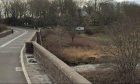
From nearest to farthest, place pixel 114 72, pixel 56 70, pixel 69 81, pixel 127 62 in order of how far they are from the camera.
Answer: pixel 69 81 → pixel 56 70 → pixel 127 62 → pixel 114 72

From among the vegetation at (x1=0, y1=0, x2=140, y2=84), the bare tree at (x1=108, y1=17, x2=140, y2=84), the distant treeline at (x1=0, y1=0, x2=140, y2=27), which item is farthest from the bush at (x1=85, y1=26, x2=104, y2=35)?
the bare tree at (x1=108, y1=17, x2=140, y2=84)

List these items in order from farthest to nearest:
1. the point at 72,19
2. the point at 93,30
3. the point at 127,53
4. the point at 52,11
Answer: the point at 52,11 < the point at 93,30 < the point at 72,19 < the point at 127,53

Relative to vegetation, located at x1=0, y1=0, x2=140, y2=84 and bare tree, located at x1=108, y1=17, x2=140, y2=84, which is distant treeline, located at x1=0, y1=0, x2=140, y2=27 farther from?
bare tree, located at x1=108, y1=17, x2=140, y2=84

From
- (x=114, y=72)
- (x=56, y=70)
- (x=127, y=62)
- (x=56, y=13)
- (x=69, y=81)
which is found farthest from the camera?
(x=56, y=13)

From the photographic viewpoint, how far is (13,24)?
131500 millimetres

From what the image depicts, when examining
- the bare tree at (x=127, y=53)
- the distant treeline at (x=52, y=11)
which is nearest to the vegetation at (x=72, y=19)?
the distant treeline at (x=52, y=11)

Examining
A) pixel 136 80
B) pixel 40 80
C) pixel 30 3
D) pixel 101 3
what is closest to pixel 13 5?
pixel 30 3

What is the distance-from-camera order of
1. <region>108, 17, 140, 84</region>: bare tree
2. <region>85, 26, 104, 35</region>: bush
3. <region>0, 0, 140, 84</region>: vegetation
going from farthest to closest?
<region>85, 26, 104, 35</region>: bush → <region>0, 0, 140, 84</region>: vegetation → <region>108, 17, 140, 84</region>: bare tree

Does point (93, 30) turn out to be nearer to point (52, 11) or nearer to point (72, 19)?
point (72, 19)

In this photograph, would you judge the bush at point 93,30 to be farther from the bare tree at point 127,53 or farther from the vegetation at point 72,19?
the bare tree at point 127,53

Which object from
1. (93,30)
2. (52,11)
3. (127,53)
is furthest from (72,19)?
(127,53)

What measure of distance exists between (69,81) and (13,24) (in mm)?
123738

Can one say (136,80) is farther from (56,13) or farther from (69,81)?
(56,13)

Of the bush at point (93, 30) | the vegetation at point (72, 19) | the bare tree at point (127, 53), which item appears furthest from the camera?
the bush at point (93, 30)
